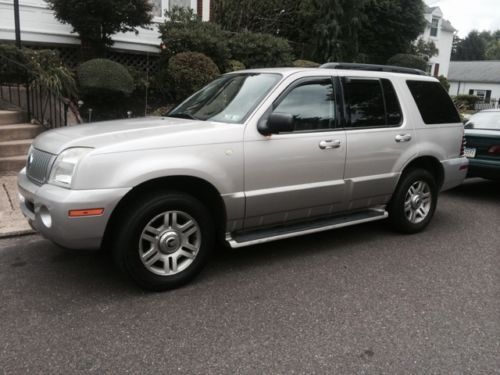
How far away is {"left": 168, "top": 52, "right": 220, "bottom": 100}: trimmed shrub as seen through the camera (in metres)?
10.8

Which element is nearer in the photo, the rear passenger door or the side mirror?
the side mirror

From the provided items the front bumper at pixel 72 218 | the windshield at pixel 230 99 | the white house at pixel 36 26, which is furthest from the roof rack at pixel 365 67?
the white house at pixel 36 26

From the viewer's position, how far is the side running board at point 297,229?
4273mm

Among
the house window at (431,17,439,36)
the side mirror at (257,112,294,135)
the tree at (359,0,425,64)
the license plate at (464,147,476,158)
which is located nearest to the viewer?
the side mirror at (257,112,294,135)

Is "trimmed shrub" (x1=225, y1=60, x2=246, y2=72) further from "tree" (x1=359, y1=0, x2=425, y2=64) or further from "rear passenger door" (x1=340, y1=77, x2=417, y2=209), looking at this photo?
"tree" (x1=359, y1=0, x2=425, y2=64)

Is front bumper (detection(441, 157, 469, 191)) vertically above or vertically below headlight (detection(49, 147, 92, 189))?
below

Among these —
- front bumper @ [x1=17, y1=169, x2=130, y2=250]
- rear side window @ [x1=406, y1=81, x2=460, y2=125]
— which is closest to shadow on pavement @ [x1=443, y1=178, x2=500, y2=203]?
rear side window @ [x1=406, y1=81, x2=460, y2=125]

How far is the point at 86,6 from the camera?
33.9ft

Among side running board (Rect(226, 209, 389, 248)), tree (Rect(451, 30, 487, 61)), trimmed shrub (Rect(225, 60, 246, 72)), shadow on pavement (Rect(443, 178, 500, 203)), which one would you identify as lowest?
shadow on pavement (Rect(443, 178, 500, 203))

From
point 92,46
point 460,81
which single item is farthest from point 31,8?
point 460,81

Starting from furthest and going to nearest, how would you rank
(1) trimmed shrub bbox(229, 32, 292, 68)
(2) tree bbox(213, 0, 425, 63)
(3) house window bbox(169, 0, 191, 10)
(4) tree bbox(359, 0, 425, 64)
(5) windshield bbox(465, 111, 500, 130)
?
(4) tree bbox(359, 0, 425, 64) < (2) tree bbox(213, 0, 425, 63) < (3) house window bbox(169, 0, 191, 10) < (1) trimmed shrub bbox(229, 32, 292, 68) < (5) windshield bbox(465, 111, 500, 130)

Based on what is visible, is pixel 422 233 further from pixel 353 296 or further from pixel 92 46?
pixel 92 46

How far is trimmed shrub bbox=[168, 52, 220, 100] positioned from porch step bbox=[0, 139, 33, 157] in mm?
4157

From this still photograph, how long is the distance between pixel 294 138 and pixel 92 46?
8709mm
